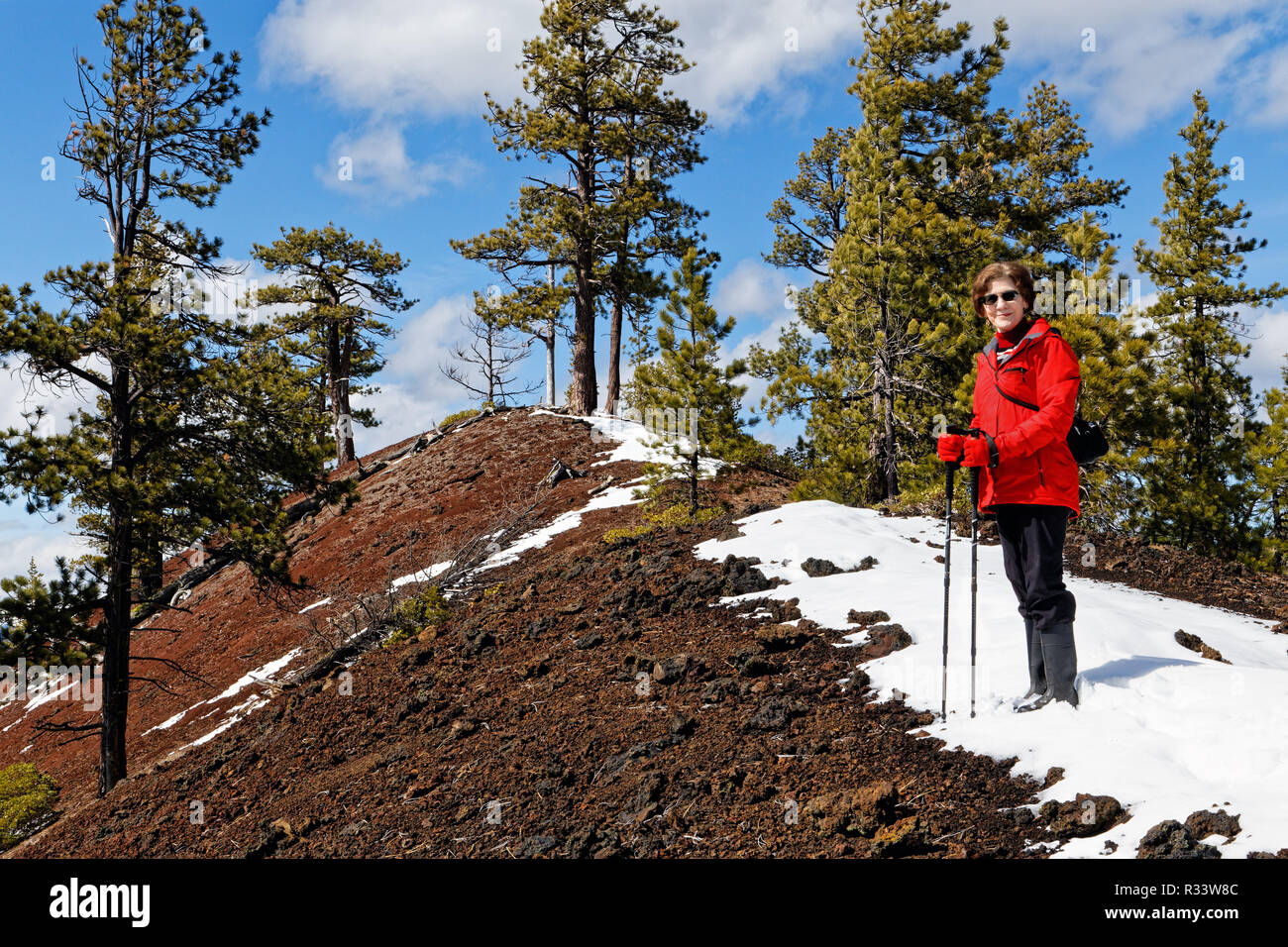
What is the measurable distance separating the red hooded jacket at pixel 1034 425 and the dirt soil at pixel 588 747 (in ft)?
5.15

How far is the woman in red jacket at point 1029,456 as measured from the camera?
15.9 ft

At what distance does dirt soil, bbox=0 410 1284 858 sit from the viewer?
452 centimetres

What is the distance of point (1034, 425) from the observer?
4789 mm

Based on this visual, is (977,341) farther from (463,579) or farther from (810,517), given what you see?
(463,579)

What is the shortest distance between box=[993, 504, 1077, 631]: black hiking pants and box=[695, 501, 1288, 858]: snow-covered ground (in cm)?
63

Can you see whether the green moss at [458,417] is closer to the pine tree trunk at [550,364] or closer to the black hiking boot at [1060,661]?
the pine tree trunk at [550,364]

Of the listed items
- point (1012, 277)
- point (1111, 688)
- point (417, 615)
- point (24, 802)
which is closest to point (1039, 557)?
point (1111, 688)

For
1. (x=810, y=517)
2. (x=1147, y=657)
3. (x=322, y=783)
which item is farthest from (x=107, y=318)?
(x=1147, y=657)

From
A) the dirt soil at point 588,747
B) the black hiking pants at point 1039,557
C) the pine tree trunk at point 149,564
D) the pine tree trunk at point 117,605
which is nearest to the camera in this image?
the dirt soil at point 588,747

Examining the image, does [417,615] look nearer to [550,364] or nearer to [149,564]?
[149,564]

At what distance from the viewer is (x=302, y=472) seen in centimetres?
1196

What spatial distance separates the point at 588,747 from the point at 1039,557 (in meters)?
3.18

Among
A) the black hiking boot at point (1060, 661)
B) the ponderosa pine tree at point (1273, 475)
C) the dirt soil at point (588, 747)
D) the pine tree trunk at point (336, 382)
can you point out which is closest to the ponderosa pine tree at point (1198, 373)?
the ponderosa pine tree at point (1273, 475)

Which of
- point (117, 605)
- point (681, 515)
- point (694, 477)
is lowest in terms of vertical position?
point (117, 605)
